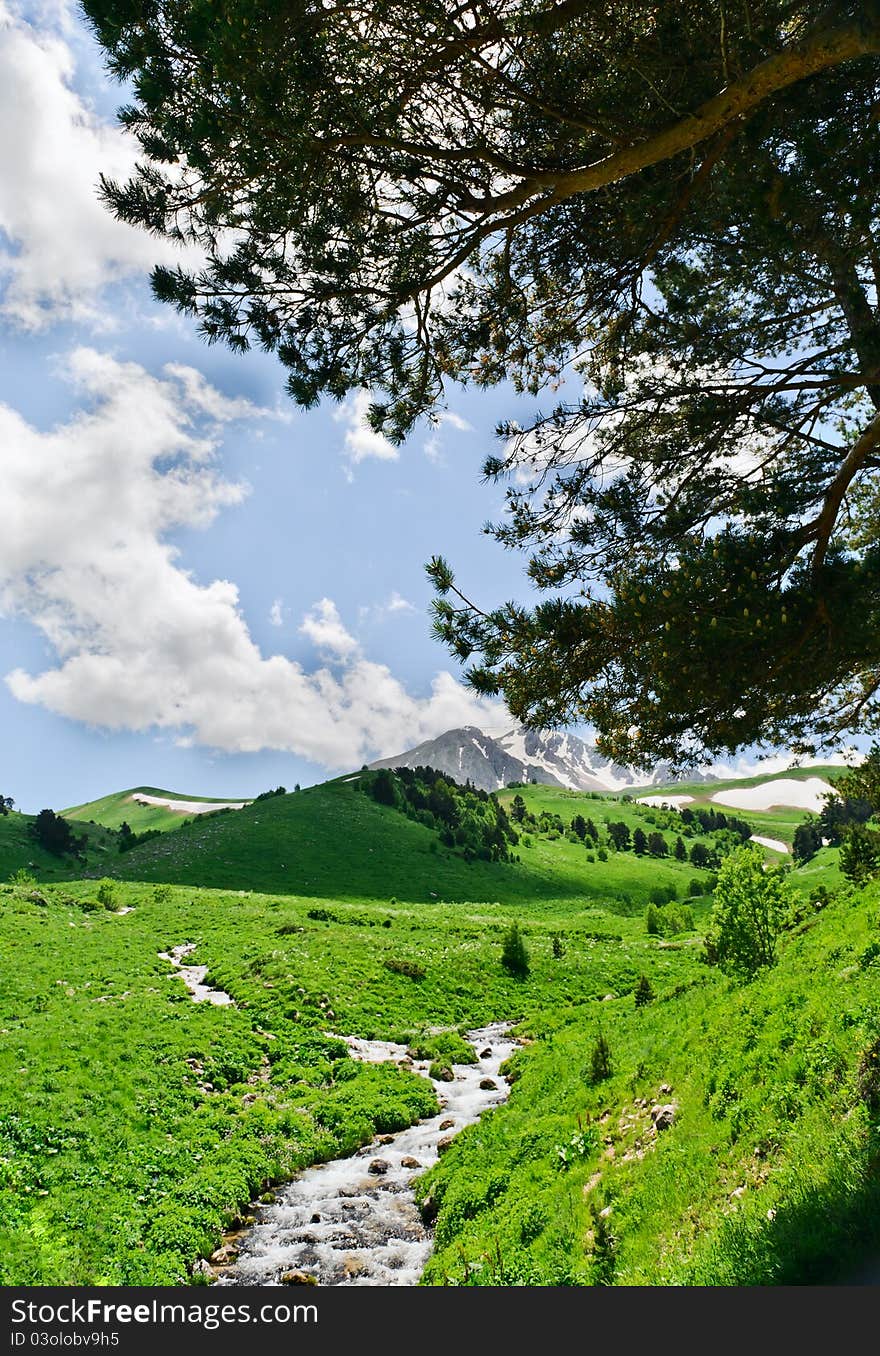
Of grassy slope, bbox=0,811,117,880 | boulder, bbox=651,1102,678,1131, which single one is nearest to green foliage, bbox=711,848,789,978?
boulder, bbox=651,1102,678,1131

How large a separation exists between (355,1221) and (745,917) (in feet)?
38.0

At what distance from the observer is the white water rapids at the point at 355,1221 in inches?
396

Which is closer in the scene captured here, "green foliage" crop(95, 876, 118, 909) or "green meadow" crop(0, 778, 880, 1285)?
"green meadow" crop(0, 778, 880, 1285)

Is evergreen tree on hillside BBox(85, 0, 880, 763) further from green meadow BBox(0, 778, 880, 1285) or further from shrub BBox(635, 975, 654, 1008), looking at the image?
shrub BBox(635, 975, 654, 1008)

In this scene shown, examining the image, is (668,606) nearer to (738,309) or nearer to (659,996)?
(738,309)

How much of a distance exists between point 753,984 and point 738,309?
14.0m

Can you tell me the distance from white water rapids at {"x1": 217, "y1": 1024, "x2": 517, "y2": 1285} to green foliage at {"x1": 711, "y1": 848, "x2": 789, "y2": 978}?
737cm

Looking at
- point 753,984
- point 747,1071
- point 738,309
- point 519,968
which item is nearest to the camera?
point 747,1071

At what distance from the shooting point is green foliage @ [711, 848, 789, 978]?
1652cm

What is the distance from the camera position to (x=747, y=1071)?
10328 millimetres

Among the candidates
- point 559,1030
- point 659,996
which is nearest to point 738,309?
point 659,996

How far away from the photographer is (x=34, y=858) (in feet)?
282

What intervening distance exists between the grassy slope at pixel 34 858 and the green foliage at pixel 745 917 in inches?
2983

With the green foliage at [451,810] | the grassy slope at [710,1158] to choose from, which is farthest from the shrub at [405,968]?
the green foliage at [451,810]
